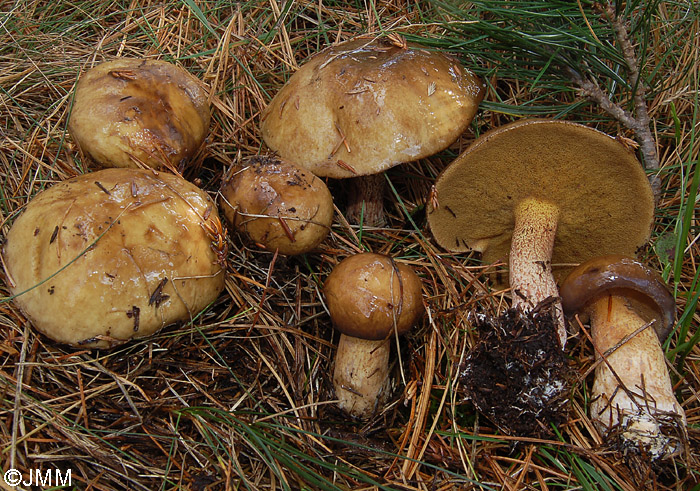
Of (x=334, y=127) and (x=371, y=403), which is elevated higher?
(x=334, y=127)

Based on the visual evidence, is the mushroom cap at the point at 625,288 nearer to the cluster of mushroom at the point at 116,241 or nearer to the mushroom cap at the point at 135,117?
the cluster of mushroom at the point at 116,241

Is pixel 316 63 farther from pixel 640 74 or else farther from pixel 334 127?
pixel 640 74

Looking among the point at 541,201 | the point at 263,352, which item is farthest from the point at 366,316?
the point at 541,201

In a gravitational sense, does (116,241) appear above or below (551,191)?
above

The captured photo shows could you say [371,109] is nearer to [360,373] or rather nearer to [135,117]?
[135,117]

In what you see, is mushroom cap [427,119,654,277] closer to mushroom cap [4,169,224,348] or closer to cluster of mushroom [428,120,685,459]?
cluster of mushroom [428,120,685,459]

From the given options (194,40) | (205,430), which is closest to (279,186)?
(205,430)

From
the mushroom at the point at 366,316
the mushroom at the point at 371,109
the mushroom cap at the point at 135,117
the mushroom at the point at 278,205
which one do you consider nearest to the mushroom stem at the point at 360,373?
the mushroom at the point at 366,316
